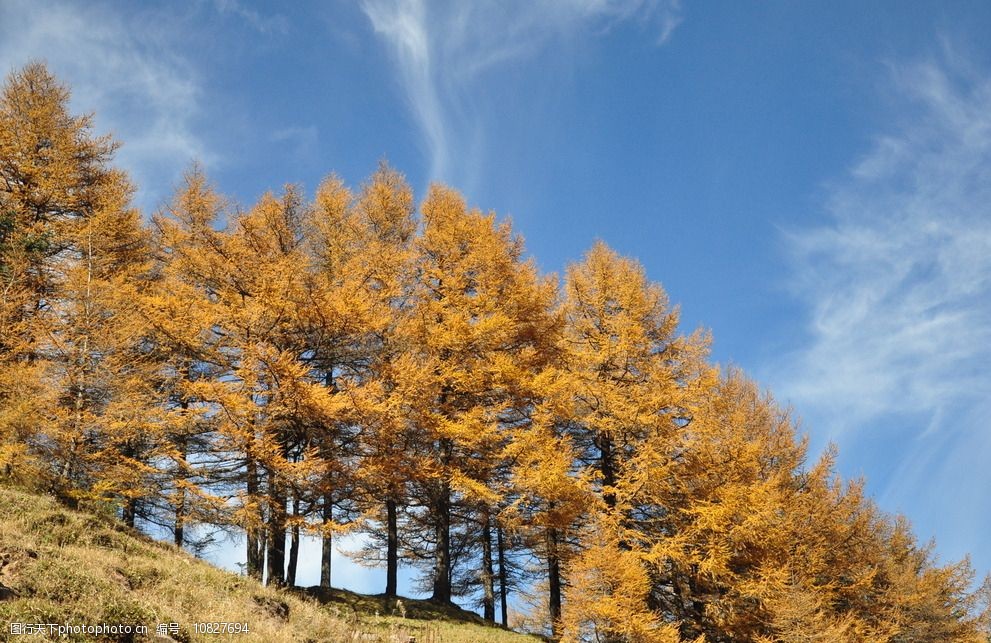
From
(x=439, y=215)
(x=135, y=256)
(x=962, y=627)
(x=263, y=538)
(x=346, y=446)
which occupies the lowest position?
(x=962, y=627)

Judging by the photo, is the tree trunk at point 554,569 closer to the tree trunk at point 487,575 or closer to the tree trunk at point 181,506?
the tree trunk at point 487,575

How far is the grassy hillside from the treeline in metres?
1.36

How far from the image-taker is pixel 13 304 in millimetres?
15812

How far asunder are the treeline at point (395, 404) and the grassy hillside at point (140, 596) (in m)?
1.36

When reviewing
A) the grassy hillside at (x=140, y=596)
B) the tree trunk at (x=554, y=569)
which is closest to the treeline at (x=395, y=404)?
the tree trunk at (x=554, y=569)

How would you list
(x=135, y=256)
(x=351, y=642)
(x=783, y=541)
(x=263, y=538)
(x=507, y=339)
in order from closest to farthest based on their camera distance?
(x=351, y=642)
(x=263, y=538)
(x=783, y=541)
(x=507, y=339)
(x=135, y=256)

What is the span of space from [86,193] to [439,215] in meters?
10.4

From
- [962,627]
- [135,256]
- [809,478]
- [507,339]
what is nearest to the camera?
[507,339]

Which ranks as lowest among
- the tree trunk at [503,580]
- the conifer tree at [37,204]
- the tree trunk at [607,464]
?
the tree trunk at [503,580]

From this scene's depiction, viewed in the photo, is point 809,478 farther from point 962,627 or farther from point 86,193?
point 86,193

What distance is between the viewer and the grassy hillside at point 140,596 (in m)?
8.02

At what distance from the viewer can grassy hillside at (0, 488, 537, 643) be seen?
26.3 ft

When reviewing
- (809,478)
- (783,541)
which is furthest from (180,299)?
(809,478)

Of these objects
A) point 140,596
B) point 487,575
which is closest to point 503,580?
point 487,575
